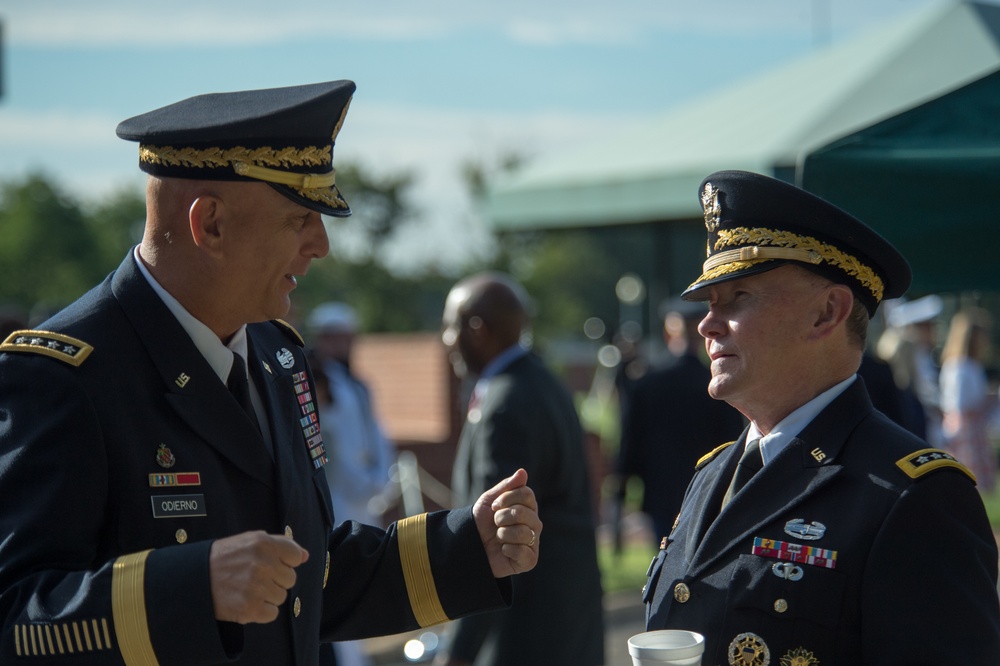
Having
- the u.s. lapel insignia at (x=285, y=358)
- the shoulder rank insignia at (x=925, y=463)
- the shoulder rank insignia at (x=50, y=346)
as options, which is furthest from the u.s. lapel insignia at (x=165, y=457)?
the shoulder rank insignia at (x=925, y=463)

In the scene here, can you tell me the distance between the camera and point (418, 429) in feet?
41.7

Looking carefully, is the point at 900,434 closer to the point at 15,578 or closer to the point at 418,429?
the point at 15,578

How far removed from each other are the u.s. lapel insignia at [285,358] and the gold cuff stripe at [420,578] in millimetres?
453

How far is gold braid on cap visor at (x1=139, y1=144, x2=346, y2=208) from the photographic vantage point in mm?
2316

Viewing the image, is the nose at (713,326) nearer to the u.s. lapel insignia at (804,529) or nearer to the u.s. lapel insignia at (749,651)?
the u.s. lapel insignia at (804,529)

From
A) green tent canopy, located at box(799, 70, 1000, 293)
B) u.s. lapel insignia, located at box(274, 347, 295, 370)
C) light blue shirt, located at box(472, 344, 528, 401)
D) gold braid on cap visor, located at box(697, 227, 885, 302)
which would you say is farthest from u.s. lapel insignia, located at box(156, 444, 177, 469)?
light blue shirt, located at box(472, 344, 528, 401)

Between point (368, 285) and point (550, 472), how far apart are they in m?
25.2

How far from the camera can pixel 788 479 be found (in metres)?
2.43

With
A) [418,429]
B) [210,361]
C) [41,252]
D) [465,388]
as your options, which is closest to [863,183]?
[210,361]

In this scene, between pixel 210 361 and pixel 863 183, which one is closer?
pixel 210 361

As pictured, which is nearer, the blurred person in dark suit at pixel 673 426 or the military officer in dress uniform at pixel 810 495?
the military officer in dress uniform at pixel 810 495

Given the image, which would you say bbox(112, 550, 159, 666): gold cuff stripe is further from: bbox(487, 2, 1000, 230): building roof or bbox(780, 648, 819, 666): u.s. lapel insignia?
bbox(487, 2, 1000, 230): building roof

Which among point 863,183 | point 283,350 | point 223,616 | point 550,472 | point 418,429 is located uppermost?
point 863,183

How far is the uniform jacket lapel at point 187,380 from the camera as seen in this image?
230cm
